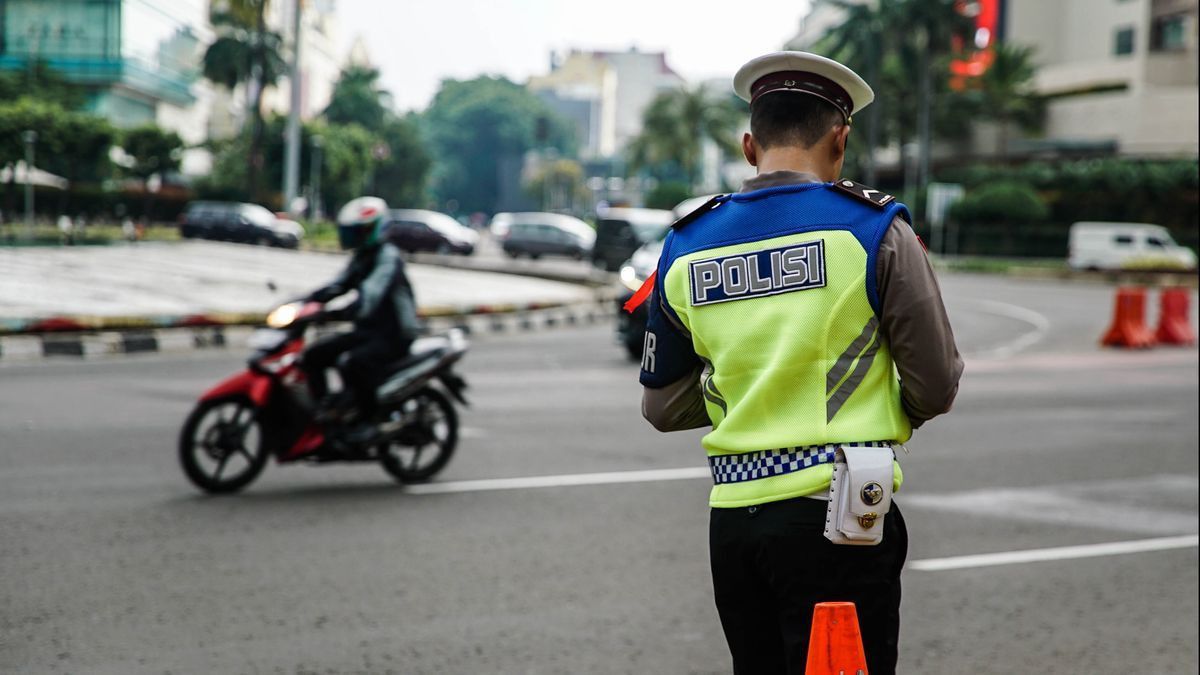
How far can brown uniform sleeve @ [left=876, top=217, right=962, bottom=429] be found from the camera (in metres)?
2.52

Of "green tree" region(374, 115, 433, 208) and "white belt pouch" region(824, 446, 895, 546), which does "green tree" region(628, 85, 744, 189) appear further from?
"white belt pouch" region(824, 446, 895, 546)

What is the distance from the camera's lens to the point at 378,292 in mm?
7672

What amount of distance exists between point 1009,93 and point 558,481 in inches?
2455

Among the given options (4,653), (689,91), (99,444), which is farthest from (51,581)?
(689,91)

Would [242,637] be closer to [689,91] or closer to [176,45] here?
[176,45]

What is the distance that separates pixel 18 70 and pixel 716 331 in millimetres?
68535

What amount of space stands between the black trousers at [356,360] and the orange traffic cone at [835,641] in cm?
563

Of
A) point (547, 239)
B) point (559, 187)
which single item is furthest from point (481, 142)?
point (547, 239)

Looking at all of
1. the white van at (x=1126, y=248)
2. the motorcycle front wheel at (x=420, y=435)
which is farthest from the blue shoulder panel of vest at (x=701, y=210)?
the white van at (x=1126, y=248)

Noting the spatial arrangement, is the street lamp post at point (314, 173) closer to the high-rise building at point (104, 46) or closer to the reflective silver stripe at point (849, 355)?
the high-rise building at point (104, 46)

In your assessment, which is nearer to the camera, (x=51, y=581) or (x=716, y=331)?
(x=716, y=331)

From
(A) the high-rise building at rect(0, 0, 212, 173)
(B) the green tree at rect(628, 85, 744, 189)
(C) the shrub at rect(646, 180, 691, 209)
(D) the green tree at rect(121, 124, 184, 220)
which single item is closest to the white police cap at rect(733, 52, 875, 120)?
(D) the green tree at rect(121, 124, 184, 220)

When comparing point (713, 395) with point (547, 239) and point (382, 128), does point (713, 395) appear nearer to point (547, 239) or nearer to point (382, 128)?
point (547, 239)

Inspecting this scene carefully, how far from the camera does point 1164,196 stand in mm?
39281
